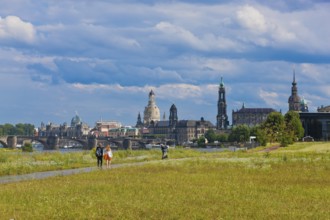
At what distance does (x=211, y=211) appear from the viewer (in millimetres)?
19031

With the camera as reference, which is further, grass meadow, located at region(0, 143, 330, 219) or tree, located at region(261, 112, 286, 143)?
tree, located at region(261, 112, 286, 143)

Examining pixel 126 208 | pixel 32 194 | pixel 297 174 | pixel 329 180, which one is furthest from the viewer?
pixel 297 174

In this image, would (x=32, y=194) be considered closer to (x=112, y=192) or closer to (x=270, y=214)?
(x=112, y=192)

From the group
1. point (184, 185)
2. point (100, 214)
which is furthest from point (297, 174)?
point (100, 214)

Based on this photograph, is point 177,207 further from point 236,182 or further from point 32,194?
point 236,182

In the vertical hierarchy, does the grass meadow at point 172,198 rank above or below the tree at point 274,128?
below

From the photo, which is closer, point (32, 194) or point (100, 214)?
point (100, 214)

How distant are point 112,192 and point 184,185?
447 centimetres

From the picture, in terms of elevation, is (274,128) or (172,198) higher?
(274,128)

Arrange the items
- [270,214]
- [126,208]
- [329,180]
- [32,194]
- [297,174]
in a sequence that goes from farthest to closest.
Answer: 1. [297,174]
2. [329,180]
3. [32,194]
4. [126,208]
5. [270,214]

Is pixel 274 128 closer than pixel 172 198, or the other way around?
pixel 172 198

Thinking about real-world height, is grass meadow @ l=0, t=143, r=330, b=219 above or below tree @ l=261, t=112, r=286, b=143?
below

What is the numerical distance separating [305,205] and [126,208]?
20.3 feet

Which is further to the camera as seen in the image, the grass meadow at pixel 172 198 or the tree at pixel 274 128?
the tree at pixel 274 128
